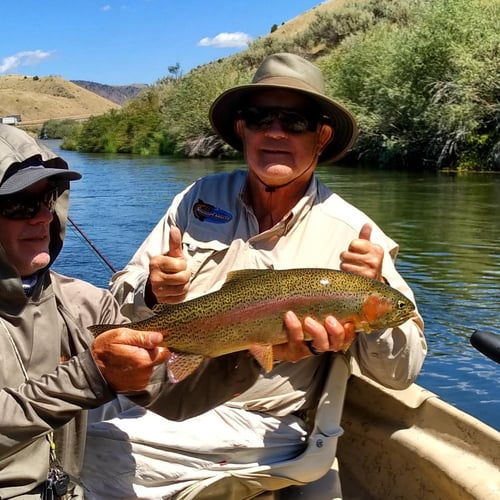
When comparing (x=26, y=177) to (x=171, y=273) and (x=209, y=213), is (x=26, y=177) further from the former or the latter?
(x=209, y=213)

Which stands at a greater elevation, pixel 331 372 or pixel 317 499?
pixel 331 372

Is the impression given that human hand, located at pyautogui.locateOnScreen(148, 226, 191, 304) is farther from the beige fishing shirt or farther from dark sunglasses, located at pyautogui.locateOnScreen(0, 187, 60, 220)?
dark sunglasses, located at pyautogui.locateOnScreen(0, 187, 60, 220)

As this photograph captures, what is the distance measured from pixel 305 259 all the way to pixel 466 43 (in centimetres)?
2800

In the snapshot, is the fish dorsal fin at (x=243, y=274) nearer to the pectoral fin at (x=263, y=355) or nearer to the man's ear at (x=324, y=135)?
the pectoral fin at (x=263, y=355)

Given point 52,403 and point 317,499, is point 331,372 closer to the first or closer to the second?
point 317,499

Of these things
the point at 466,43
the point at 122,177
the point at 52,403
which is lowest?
the point at 122,177

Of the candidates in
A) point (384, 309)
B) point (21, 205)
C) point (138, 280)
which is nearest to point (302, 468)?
point (384, 309)

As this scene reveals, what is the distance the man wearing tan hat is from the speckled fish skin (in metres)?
0.06

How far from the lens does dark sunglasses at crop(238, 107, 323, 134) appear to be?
3.31 meters

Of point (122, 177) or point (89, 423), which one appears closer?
point (89, 423)

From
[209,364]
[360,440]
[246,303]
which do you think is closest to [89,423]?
[209,364]

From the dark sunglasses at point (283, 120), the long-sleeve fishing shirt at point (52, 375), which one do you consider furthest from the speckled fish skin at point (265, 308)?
the dark sunglasses at point (283, 120)

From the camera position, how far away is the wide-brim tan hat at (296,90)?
3.32m

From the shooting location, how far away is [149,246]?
3.46 meters
